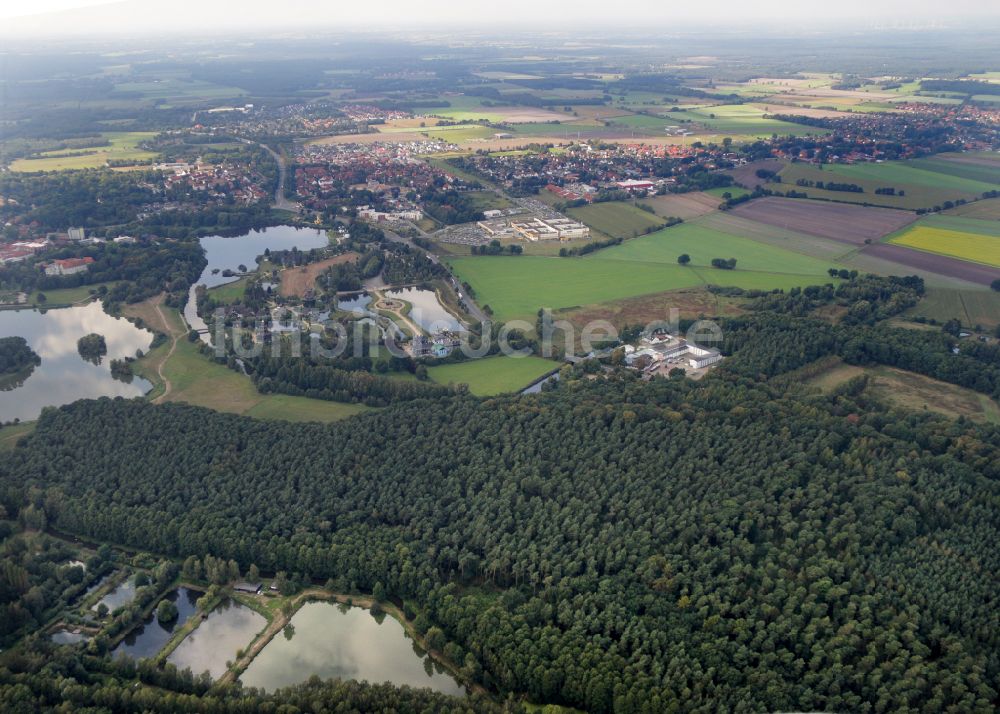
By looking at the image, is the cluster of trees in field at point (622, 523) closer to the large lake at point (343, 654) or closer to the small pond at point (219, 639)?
the large lake at point (343, 654)

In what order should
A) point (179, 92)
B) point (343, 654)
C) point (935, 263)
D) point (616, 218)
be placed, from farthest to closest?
point (179, 92)
point (616, 218)
point (935, 263)
point (343, 654)

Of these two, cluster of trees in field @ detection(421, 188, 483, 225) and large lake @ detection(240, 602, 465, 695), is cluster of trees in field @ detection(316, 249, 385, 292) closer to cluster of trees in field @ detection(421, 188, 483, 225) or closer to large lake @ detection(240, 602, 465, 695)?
cluster of trees in field @ detection(421, 188, 483, 225)

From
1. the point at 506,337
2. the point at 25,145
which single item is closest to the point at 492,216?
the point at 506,337

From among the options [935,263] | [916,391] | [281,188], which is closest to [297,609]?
[916,391]

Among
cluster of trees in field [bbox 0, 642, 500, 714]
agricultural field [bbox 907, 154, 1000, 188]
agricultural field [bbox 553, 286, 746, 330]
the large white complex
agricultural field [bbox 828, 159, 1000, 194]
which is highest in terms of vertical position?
agricultural field [bbox 907, 154, 1000, 188]

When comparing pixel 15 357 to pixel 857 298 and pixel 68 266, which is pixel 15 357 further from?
pixel 857 298

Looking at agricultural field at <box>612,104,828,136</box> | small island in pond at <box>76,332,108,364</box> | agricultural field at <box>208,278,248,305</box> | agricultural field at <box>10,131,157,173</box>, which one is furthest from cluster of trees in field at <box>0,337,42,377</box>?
agricultural field at <box>612,104,828,136</box>

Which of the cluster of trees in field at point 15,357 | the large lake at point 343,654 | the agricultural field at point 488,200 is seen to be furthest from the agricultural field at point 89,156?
the large lake at point 343,654
